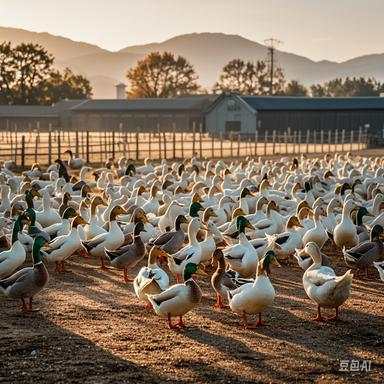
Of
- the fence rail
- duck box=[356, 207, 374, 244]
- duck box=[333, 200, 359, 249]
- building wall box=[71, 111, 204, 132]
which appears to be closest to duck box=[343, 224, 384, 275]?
duck box=[333, 200, 359, 249]

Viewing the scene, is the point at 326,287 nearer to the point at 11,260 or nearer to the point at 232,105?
the point at 11,260

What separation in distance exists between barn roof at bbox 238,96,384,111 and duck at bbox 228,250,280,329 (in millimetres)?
55268

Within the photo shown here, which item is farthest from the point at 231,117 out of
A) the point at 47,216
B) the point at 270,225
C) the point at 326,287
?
the point at 326,287

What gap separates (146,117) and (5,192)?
195 ft

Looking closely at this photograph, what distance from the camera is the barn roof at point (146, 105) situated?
76.1m

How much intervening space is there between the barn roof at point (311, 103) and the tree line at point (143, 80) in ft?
106

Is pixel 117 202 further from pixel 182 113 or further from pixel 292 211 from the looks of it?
pixel 182 113

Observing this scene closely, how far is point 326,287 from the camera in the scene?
1027 centimetres

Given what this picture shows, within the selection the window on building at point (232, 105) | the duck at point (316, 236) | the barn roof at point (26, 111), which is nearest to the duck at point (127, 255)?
the duck at point (316, 236)

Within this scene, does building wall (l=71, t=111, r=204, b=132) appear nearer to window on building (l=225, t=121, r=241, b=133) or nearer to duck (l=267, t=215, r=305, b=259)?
window on building (l=225, t=121, r=241, b=133)

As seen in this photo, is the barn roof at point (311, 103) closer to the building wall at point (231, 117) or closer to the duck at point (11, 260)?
the building wall at point (231, 117)

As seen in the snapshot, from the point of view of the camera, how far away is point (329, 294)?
10266 millimetres

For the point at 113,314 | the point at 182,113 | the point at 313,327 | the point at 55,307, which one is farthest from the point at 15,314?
the point at 182,113

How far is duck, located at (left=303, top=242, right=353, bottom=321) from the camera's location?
10.2 m
